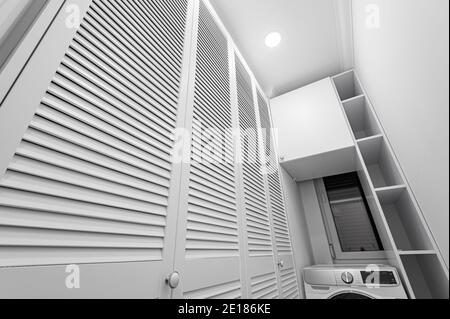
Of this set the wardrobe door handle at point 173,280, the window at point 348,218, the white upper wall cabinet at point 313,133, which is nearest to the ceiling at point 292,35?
the white upper wall cabinet at point 313,133

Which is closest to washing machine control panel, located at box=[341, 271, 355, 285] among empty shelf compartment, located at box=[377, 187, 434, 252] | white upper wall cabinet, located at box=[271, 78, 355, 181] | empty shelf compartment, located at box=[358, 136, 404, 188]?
empty shelf compartment, located at box=[377, 187, 434, 252]

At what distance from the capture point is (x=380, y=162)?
1798 mm

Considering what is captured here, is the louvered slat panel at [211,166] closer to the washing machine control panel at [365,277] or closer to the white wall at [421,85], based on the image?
the white wall at [421,85]

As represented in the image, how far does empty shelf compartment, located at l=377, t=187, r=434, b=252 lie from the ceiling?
4.14 ft

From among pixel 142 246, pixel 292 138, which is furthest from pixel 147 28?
pixel 292 138

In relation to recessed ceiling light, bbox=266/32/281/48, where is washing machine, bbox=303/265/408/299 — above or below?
below

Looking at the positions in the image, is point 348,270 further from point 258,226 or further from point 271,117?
point 271,117

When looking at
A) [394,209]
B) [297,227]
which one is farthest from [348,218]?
[297,227]

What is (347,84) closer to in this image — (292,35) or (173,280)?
(292,35)

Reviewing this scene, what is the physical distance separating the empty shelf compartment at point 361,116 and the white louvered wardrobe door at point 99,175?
1620 mm

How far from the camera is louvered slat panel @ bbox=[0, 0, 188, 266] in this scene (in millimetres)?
387

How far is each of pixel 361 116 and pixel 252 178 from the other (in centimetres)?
140

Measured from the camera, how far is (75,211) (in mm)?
438

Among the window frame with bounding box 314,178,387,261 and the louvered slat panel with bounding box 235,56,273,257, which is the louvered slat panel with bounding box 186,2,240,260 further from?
the window frame with bounding box 314,178,387,261
